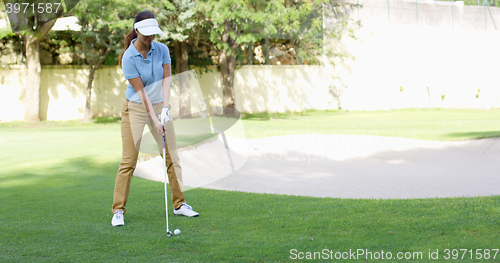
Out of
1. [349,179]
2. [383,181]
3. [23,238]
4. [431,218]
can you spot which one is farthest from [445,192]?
[23,238]

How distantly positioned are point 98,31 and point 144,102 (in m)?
15.5

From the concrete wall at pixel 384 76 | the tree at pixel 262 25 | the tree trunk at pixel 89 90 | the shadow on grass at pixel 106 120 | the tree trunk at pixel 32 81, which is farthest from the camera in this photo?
the concrete wall at pixel 384 76

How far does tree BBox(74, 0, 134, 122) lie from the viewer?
16.3 meters

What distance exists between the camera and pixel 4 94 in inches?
790

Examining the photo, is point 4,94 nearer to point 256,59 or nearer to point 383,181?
point 256,59

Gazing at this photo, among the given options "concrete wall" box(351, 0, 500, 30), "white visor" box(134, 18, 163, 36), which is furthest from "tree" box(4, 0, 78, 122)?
"concrete wall" box(351, 0, 500, 30)

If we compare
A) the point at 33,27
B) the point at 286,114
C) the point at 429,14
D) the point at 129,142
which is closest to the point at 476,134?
the point at 129,142

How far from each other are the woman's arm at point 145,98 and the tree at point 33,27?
1381 centimetres

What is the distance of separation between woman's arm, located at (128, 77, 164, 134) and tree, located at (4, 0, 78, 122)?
13.8m

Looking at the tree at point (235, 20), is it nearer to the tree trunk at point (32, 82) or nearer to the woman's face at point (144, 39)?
the tree trunk at point (32, 82)

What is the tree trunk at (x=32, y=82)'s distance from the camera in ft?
62.0

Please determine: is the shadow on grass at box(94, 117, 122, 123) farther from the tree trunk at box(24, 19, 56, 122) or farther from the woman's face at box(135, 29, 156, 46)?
the woman's face at box(135, 29, 156, 46)

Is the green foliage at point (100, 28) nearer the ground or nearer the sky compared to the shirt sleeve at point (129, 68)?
nearer the sky

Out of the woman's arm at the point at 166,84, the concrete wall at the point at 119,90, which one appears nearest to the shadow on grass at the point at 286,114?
the concrete wall at the point at 119,90
